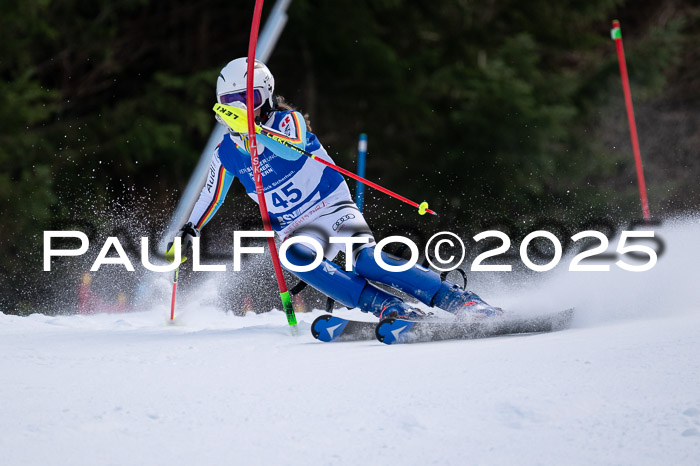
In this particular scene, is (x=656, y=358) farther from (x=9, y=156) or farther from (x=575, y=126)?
(x=575, y=126)

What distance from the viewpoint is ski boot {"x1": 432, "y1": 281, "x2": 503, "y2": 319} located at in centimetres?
352

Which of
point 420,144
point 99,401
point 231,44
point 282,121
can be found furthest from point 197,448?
point 231,44

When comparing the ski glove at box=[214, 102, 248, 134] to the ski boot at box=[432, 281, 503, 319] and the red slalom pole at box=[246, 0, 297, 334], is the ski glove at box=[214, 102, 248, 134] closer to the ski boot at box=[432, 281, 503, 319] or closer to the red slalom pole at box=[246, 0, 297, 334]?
the red slalom pole at box=[246, 0, 297, 334]

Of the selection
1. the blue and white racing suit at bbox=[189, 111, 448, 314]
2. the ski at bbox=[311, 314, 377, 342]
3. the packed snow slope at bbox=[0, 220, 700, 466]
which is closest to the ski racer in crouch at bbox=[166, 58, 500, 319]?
the blue and white racing suit at bbox=[189, 111, 448, 314]

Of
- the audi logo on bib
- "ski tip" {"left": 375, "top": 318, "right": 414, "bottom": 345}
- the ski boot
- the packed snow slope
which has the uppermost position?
the audi logo on bib

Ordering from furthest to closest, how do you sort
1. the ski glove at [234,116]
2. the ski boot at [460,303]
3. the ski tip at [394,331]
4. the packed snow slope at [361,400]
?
1. the ski glove at [234,116]
2. the ski boot at [460,303]
3. the ski tip at [394,331]
4. the packed snow slope at [361,400]

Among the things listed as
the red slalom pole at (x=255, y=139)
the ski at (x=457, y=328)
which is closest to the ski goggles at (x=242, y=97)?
the red slalom pole at (x=255, y=139)

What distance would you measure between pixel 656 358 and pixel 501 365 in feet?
1.60

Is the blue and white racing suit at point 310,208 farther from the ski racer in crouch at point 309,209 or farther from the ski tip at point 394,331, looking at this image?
the ski tip at point 394,331

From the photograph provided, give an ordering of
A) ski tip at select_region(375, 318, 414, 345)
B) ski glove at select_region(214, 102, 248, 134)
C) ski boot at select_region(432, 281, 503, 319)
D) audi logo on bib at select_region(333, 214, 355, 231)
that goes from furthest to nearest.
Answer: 1. audi logo on bib at select_region(333, 214, 355, 231)
2. ski glove at select_region(214, 102, 248, 134)
3. ski boot at select_region(432, 281, 503, 319)
4. ski tip at select_region(375, 318, 414, 345)

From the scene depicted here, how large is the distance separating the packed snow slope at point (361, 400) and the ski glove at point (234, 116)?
96 cm

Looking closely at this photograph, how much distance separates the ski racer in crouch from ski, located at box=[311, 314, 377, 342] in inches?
4.1

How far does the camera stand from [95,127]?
10219 mm

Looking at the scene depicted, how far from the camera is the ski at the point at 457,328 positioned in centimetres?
334
